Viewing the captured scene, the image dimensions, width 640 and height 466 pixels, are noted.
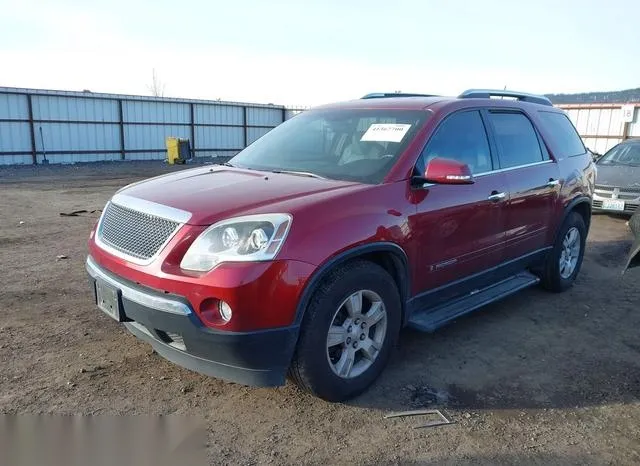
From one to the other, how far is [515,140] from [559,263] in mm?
1526

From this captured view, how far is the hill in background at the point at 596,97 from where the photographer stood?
22.1 m

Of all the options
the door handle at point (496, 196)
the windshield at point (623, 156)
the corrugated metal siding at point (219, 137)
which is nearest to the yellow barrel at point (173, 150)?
the corrugated metal siding at point (219, 137)

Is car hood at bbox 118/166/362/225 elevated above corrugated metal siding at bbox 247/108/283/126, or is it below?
above

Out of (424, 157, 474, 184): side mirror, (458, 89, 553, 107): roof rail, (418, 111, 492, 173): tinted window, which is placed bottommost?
(424, 157, 474, 184): side mirror

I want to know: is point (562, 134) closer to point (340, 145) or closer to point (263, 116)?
point (340, 145)

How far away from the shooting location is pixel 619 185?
9664 mm

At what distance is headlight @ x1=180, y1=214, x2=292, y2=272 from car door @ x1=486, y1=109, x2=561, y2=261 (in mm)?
2385

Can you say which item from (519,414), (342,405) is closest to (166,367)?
(342,405)

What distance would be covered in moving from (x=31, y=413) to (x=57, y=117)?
2181 cm

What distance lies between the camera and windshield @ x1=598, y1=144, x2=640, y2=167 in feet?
34.6

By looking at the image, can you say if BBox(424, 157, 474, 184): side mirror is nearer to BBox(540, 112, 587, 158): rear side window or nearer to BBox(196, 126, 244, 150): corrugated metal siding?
BBox(540, 112, 587, 158): rear side window

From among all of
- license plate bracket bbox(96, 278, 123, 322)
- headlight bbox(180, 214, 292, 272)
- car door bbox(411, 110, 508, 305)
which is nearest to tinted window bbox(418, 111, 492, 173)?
car door bbox(411, 110, 508, 305)

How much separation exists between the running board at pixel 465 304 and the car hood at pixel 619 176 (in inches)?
229

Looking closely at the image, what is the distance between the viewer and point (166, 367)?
373cm
